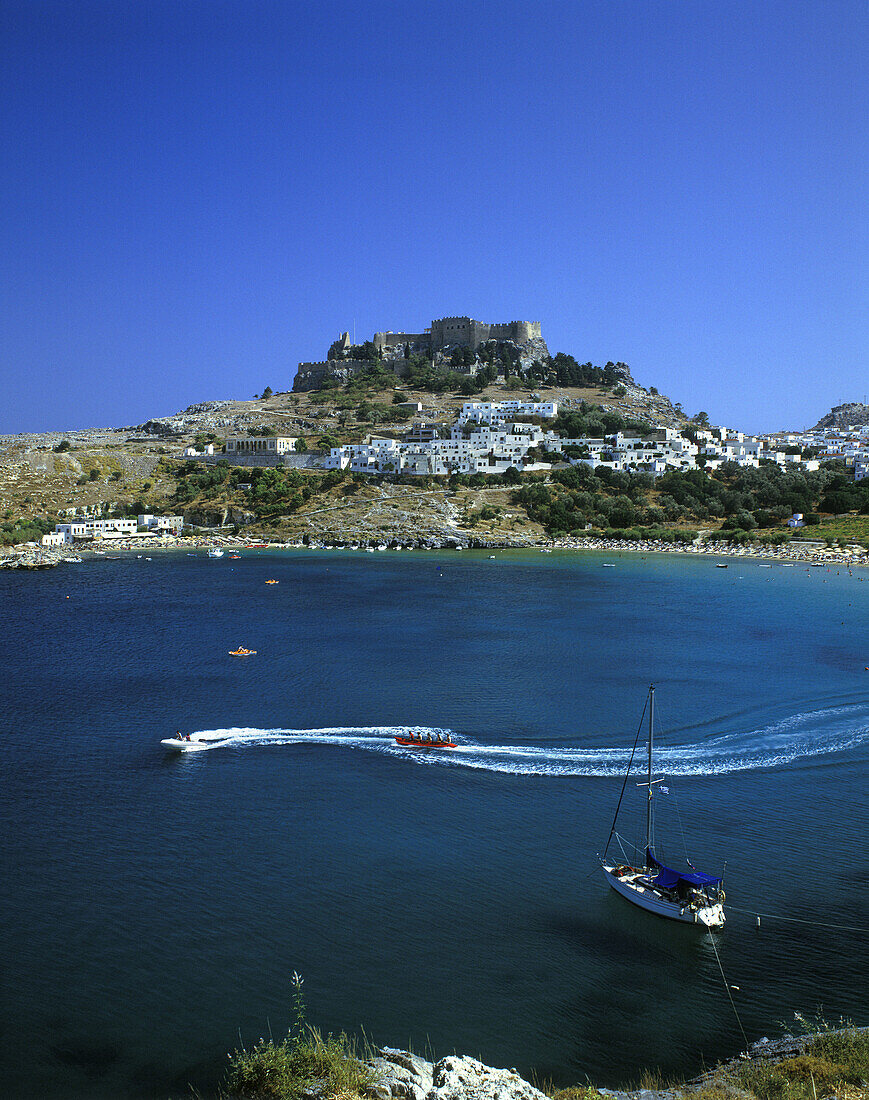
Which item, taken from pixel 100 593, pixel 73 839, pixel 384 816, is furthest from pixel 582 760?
pixel 100 593

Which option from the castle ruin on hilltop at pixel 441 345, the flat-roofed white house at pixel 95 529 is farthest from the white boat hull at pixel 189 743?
the castle ruin on hilltop at pixel 441 345

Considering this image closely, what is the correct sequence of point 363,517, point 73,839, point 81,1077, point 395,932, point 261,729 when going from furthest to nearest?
point 363,517, point 261,729, point 73,839, point 395,932, point 81,1077

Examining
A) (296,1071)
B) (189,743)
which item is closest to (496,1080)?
(296,1071)

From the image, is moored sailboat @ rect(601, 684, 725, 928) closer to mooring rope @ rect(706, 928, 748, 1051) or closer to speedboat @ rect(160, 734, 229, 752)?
mooring rope @ rect(706, 928, 748, 1051)

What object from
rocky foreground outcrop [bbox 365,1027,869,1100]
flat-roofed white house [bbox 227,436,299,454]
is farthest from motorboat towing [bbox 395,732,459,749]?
flat-roofed white house [bbox 227,436,299,454]

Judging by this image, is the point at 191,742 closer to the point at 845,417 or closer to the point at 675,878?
the point at 675,878

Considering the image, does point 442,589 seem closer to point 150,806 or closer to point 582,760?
point 582,760

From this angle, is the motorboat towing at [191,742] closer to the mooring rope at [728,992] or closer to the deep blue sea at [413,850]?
the deep blue sea at [413,850]
